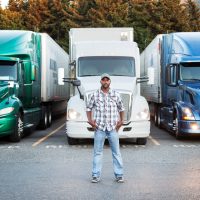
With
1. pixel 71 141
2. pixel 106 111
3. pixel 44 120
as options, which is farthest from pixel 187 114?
pixel 106 111

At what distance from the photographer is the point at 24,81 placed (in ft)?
63.8

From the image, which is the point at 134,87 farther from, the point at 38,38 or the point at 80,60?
the point at 38,38

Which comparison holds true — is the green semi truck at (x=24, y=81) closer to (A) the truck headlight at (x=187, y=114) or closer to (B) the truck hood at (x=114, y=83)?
(B) the truck hood at (x=114, y=83)

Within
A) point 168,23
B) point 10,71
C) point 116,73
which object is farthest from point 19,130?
point 168,23

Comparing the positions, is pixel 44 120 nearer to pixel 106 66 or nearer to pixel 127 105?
pixel 106 66

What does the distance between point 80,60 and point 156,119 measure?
8.15m

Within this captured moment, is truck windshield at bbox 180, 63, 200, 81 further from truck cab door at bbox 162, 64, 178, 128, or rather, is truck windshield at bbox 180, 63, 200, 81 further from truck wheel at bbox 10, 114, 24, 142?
truck wheel at bbox 10, 114, 24, 142

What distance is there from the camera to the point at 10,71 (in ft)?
60.5

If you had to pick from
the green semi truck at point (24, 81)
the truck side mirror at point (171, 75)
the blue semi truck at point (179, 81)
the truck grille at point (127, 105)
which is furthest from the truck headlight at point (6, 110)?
the truck side mirror at point (171, 75)

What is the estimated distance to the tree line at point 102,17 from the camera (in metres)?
71.6

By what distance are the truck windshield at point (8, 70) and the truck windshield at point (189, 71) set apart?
510cm

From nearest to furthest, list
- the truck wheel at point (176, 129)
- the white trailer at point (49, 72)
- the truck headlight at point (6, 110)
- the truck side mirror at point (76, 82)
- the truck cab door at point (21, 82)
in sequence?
the truck headlight at point (6, 110) → the truck side mirror at point (76, 82) → the truck wheel at point (176, 129) → the truck cab door at point (21, 82) → the white trailer at point (49, 72)

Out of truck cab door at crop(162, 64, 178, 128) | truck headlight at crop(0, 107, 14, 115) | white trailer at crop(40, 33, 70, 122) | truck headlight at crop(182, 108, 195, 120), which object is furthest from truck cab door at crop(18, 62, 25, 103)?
truck headlight at crop(182, 108, 195, 120)

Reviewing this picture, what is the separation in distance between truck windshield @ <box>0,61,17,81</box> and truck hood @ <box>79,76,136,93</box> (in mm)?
2293
